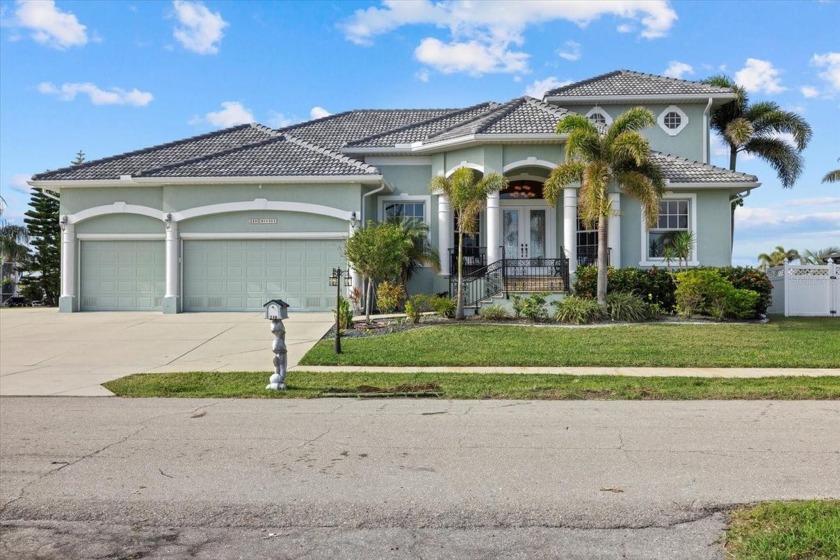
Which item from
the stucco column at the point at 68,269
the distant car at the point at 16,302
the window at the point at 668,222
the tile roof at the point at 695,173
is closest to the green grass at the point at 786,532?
the tile roof at the point at 695,173

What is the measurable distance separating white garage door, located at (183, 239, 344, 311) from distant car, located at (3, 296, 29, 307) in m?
16.8

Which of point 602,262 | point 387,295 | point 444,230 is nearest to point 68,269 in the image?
point 387,295

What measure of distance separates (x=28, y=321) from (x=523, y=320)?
1429 centimetres

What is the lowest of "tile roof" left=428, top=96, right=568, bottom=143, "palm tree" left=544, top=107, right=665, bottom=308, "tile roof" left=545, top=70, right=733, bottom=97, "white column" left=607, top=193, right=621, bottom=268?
"white column" left=607, top=193, right=621, bottom=268

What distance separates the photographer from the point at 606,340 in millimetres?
15023

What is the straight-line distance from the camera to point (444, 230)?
2112 cm

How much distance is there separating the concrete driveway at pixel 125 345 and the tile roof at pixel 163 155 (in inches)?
178

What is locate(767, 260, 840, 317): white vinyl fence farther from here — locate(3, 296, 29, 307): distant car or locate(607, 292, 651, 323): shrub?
locate(3, 296, 29, 307): distant car

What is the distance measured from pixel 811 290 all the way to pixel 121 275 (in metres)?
21.7

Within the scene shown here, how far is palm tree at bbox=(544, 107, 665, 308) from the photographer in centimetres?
1720

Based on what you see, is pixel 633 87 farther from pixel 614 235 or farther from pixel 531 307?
pixel 531 307

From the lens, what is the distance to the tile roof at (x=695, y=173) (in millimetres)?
20688

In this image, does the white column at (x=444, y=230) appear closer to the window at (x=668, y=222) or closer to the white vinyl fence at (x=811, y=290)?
the window at (x=668, y=222)

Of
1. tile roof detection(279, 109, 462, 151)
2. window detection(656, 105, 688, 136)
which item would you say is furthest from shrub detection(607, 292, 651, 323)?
tile roof detection(279, 109, 462, 151)
